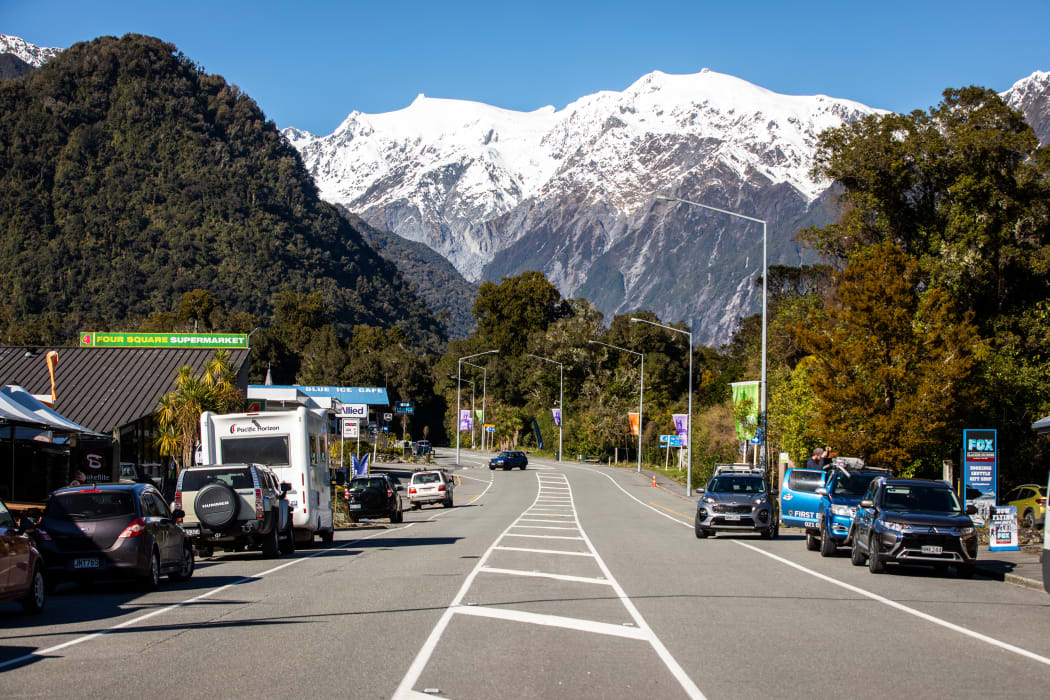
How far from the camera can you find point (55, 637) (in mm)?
11648

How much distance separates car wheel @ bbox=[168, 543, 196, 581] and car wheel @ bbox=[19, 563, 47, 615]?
389 centimetres

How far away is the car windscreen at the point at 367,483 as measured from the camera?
118 ft

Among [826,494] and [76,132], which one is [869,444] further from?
[76,132]

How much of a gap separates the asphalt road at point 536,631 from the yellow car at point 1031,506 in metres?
9.08

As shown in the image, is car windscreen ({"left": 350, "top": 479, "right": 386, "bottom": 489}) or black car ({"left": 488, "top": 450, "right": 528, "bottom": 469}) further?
black car ({"left": 488, "top": 450, "right": 528, "bottom": 469})

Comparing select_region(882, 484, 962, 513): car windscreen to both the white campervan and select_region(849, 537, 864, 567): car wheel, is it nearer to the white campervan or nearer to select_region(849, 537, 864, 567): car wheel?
select_region(849, 537, 864, 567): car wheel

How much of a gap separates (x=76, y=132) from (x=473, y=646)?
169501 millimetres

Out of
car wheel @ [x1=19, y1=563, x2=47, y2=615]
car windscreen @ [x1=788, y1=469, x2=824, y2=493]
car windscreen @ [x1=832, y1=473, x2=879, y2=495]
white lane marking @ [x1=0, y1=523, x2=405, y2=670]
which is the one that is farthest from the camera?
car windscreen @ [x1=788, y1=469, x2=824, y2=493]

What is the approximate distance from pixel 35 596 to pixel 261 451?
10.5 meters

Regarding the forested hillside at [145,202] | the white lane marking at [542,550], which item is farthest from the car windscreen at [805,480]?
the forested hillside at [145,202]

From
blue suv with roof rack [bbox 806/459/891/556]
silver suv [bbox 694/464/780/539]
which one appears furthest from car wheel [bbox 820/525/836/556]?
silver suv [bbox 694/464/780/539]

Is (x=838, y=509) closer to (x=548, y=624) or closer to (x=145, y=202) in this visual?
(x=548, y=624)

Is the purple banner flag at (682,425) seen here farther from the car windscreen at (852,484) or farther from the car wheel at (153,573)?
the car wheel at (153,573)

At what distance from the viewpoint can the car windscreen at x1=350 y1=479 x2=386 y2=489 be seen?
36.1m
